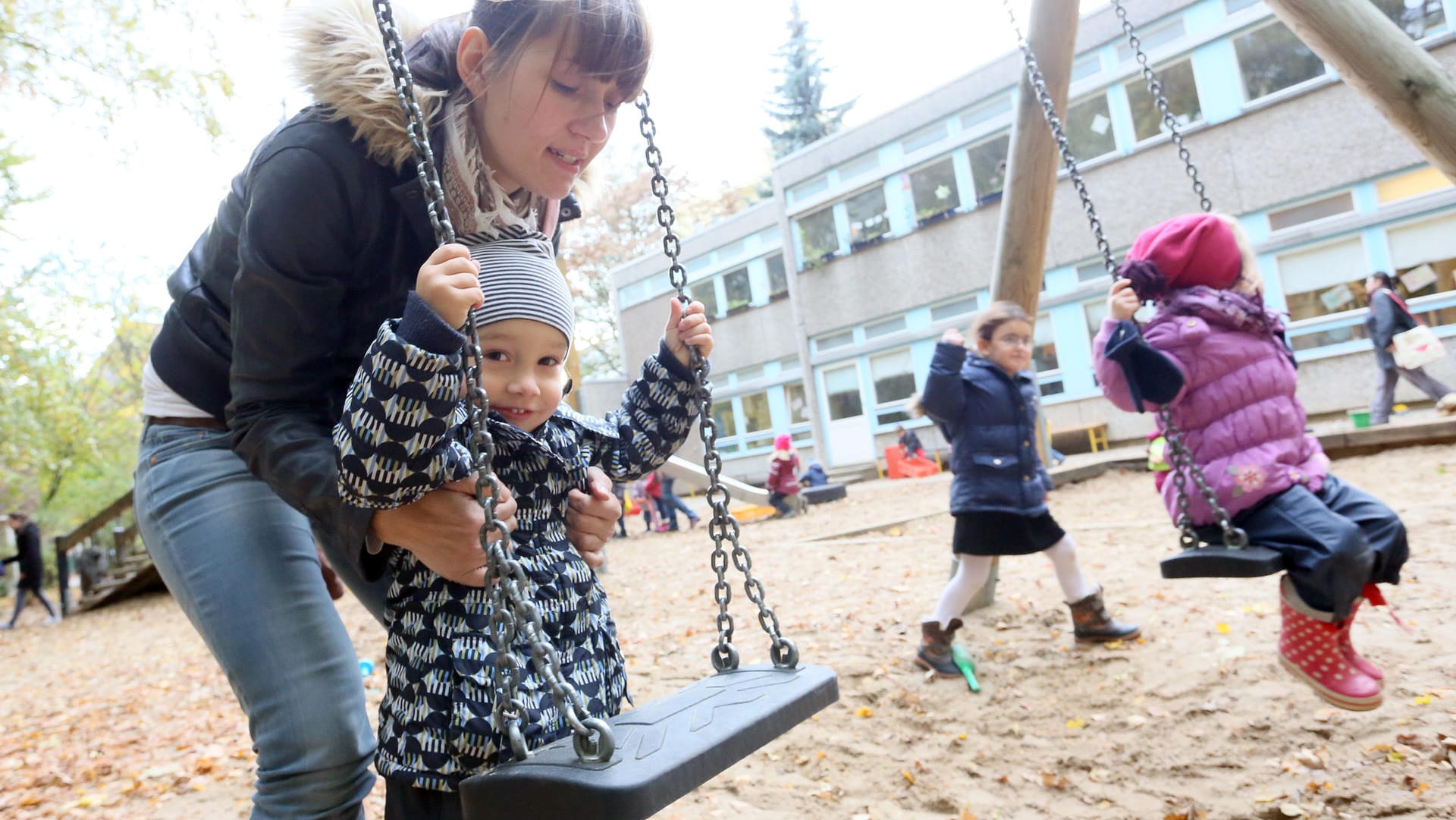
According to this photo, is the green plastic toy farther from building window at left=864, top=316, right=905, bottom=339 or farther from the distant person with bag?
building window at left=864, top=316, right=905, bottom=339

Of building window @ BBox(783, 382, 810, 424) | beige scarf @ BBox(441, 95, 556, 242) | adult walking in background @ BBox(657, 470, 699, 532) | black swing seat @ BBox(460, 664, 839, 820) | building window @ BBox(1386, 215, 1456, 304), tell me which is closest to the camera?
black swing seat @ BBox(460, 664, 839, 820)

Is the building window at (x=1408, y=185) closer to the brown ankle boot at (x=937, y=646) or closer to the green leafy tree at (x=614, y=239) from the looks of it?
the green leafy tree at (x=614, y=239)

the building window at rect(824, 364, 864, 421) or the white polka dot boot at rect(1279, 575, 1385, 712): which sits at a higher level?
the building window at rect(824, 364, 864, 421)

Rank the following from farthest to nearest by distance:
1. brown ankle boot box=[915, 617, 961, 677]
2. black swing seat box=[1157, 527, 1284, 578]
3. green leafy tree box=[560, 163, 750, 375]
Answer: green leafy tree box=[560, 163, 750, 375] < brown ankle boot box=[915, 617, 961, 677] < black swing seat box=[1157, 527, 1284, 578]

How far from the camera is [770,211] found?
19391 mm

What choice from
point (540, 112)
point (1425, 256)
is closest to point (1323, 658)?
point (540, 112)

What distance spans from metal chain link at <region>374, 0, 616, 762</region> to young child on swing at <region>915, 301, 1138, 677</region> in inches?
106

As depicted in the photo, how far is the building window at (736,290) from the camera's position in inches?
804

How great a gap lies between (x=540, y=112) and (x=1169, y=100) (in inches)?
552

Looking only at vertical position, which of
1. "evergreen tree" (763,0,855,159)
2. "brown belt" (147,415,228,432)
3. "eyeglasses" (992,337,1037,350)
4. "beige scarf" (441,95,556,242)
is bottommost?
"brown belt" (147,415,228,432)

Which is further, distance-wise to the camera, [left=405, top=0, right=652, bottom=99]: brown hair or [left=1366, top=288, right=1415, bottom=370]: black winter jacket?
[left=1366, top=288, right=1415, bottom=370]: black winter jacket

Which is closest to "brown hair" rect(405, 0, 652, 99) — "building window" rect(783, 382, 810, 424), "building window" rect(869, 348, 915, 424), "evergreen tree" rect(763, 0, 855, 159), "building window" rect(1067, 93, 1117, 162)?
"building window" rect(1067, 93, 1117, 162)

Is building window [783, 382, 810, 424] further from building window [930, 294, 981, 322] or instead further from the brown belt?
the brown belt

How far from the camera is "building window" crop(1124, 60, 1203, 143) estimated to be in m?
12.7
